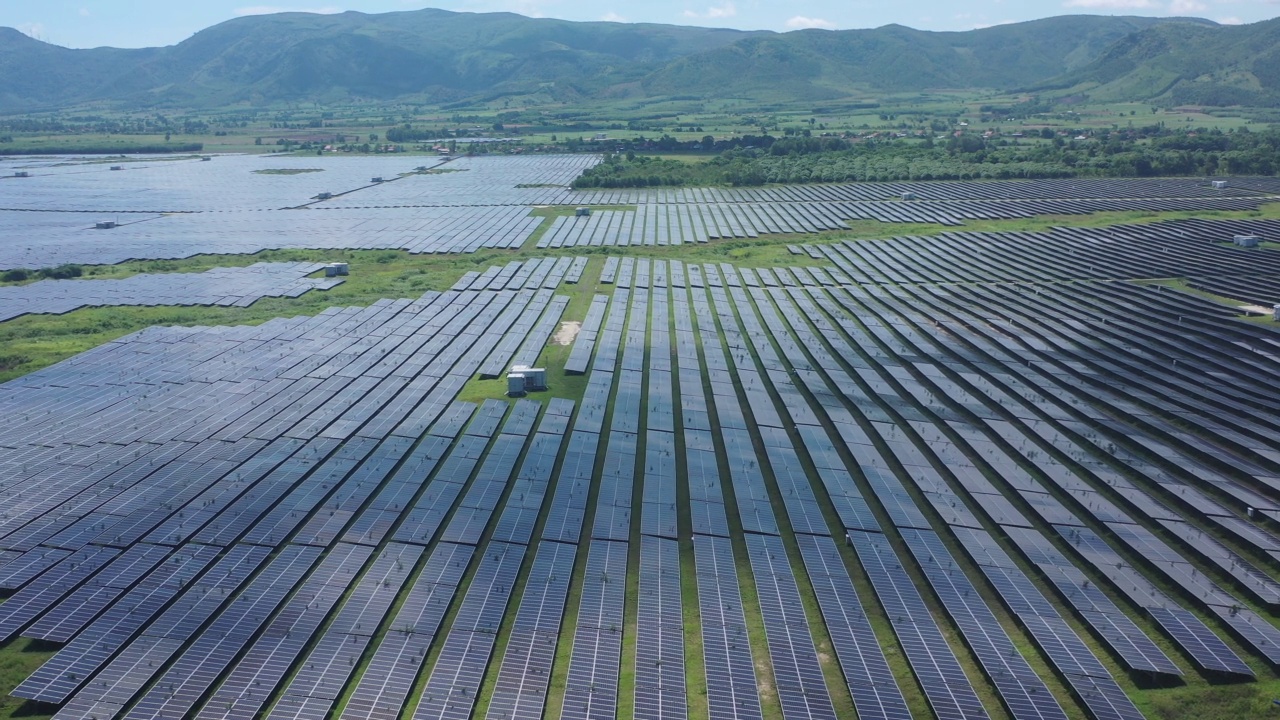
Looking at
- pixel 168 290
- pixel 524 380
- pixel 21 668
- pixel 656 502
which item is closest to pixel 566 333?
pixel 524 380

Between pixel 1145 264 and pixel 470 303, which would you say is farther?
pixel 1145 264

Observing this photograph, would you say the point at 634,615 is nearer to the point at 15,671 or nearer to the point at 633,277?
the point at 15,671

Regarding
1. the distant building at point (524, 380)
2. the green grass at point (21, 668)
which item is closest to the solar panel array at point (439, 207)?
the distant building at point (524, 380)

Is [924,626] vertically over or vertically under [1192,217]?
under

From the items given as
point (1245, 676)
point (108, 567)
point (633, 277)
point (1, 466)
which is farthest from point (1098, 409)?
point (1, 466)

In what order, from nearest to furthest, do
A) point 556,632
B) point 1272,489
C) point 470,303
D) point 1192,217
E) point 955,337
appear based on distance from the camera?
point 556,632, point 1272,489, point 955,337, point 470,303, point 1192,217

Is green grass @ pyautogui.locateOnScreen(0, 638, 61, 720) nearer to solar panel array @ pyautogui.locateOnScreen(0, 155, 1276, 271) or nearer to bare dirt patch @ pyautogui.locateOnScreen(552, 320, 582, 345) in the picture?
bare dirt patch @ pyautogui.locateOnScreen(552, 320, 582, 345)

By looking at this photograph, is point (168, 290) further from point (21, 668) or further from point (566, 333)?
point (21, 668)
